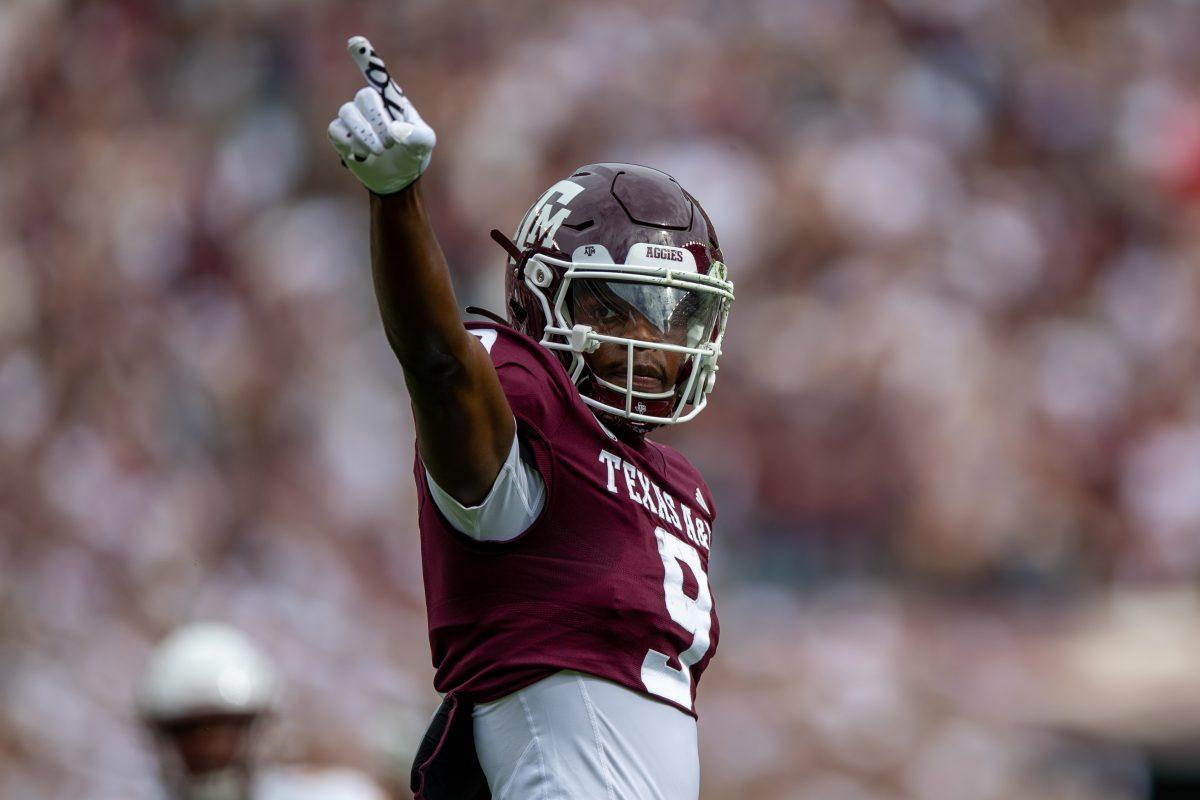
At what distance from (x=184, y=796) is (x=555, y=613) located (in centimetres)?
165

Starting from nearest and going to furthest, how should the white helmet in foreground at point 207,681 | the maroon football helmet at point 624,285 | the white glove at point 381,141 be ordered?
1. the white glove at point 381,141
2. the maroon football helmet at point 624,285
3. the white helmet in foreground at point 207,681

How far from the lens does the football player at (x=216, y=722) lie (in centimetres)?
344

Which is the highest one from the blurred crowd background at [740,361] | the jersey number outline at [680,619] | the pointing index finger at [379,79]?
the blurred crowd background at [740,361]

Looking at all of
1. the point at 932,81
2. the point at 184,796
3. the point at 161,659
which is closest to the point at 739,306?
the point at 932,81

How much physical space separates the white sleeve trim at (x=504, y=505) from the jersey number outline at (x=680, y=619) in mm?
214

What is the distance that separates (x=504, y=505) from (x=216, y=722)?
1.78 metres

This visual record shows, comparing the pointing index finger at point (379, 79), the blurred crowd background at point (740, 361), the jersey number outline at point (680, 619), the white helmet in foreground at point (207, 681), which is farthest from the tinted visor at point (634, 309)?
the blurred crowd background at point (740, 361)

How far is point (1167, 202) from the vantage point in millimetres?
6832

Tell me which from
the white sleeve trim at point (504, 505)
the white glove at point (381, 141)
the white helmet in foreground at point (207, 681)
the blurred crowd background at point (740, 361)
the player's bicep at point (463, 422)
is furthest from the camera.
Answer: the blurred crowd background at point (740, 361)

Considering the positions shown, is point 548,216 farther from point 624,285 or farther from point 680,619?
point 680,619

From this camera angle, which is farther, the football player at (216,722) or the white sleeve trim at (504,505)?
the football player at (216,722)

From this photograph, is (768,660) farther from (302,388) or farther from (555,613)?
(555,613)

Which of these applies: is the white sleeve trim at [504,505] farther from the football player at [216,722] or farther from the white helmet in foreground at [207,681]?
the white helmet in foreground at [207,681]

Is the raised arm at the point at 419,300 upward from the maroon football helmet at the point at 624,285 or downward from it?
downward
